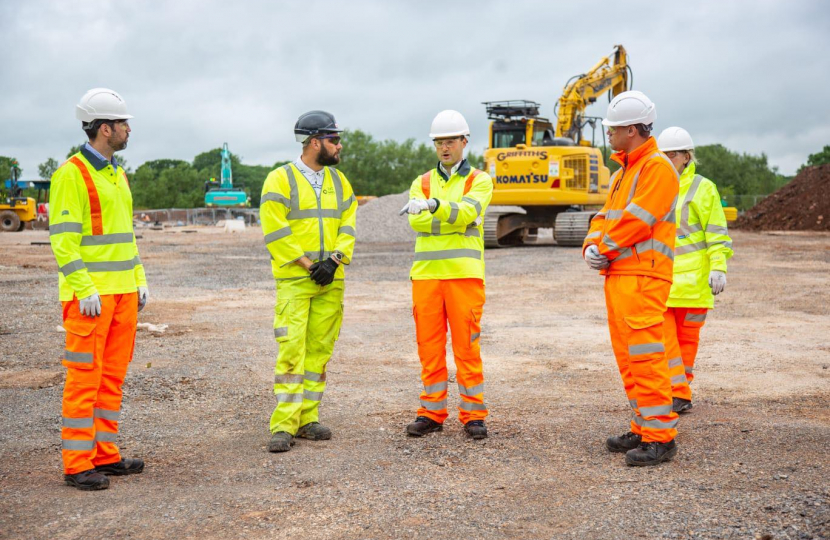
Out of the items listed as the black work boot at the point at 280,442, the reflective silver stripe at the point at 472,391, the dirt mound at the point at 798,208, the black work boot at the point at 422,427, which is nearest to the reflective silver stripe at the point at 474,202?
the reflective silver stripe at the point at 472,391

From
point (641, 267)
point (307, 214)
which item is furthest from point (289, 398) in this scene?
point (641, 267)

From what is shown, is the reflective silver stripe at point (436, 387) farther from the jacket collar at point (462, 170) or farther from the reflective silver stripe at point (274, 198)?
the reflective silver stripe at point (274, 198)

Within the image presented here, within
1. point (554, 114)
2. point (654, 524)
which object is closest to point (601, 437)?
point (654, 524)

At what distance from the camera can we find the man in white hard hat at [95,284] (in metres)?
4.57

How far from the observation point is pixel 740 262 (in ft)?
62.6

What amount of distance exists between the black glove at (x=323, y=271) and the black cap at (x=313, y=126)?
34.6 inches

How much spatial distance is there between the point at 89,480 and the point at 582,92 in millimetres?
22430

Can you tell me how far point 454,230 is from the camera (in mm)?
5660

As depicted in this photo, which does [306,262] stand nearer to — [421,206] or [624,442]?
[421,206]

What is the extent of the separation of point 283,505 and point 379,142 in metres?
81.7

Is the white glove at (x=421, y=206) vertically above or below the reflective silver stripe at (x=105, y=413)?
above

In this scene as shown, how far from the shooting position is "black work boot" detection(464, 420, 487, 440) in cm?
550

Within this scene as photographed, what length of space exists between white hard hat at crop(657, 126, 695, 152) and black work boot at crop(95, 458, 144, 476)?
163 inches

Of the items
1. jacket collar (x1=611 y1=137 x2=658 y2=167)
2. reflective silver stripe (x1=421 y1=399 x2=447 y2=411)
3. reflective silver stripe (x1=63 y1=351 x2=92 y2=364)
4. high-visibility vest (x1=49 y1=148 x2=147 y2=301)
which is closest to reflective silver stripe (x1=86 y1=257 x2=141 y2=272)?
high-visibility vest (x1=49 y1=148 x2=147 y2=301)
